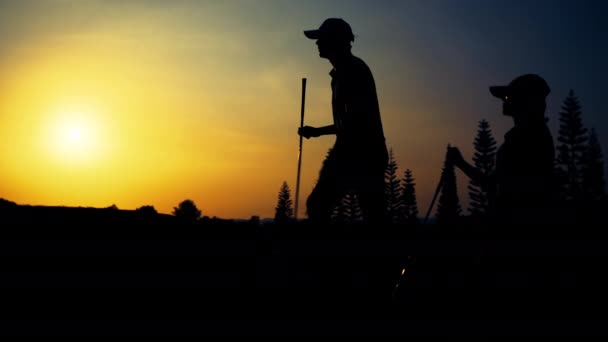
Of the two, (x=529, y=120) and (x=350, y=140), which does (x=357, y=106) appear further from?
(x=529, y=120)

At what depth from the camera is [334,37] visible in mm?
6727

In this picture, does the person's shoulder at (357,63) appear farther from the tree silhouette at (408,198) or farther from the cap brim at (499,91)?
the tree silhouette at (408,198)

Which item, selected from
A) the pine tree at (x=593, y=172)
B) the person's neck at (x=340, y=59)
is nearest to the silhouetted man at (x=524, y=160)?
the person's neck at (x=340, y=59)

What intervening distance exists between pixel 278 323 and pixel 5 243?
3.33 metres

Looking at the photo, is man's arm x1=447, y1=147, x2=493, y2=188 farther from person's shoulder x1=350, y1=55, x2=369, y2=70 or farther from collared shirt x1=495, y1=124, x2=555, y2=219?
person's shoulder x1=350, y1=55, x2=369, y2=70

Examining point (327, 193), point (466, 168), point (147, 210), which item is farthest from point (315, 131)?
point (147, 210)

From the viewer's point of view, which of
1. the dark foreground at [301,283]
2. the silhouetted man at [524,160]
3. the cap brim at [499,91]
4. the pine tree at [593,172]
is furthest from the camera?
the pine tree at [593,172]

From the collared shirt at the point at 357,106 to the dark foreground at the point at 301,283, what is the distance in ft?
3.44

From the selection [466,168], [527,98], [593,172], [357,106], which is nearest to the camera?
[527,98]

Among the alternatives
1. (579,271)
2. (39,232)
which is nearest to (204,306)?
(39,232)

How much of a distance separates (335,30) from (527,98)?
91.6 inches

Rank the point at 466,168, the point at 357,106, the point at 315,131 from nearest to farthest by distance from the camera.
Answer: the point at 466,168, the point at 357,106, the point at 315,131

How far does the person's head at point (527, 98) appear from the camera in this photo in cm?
566

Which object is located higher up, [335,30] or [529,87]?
[335,30]
